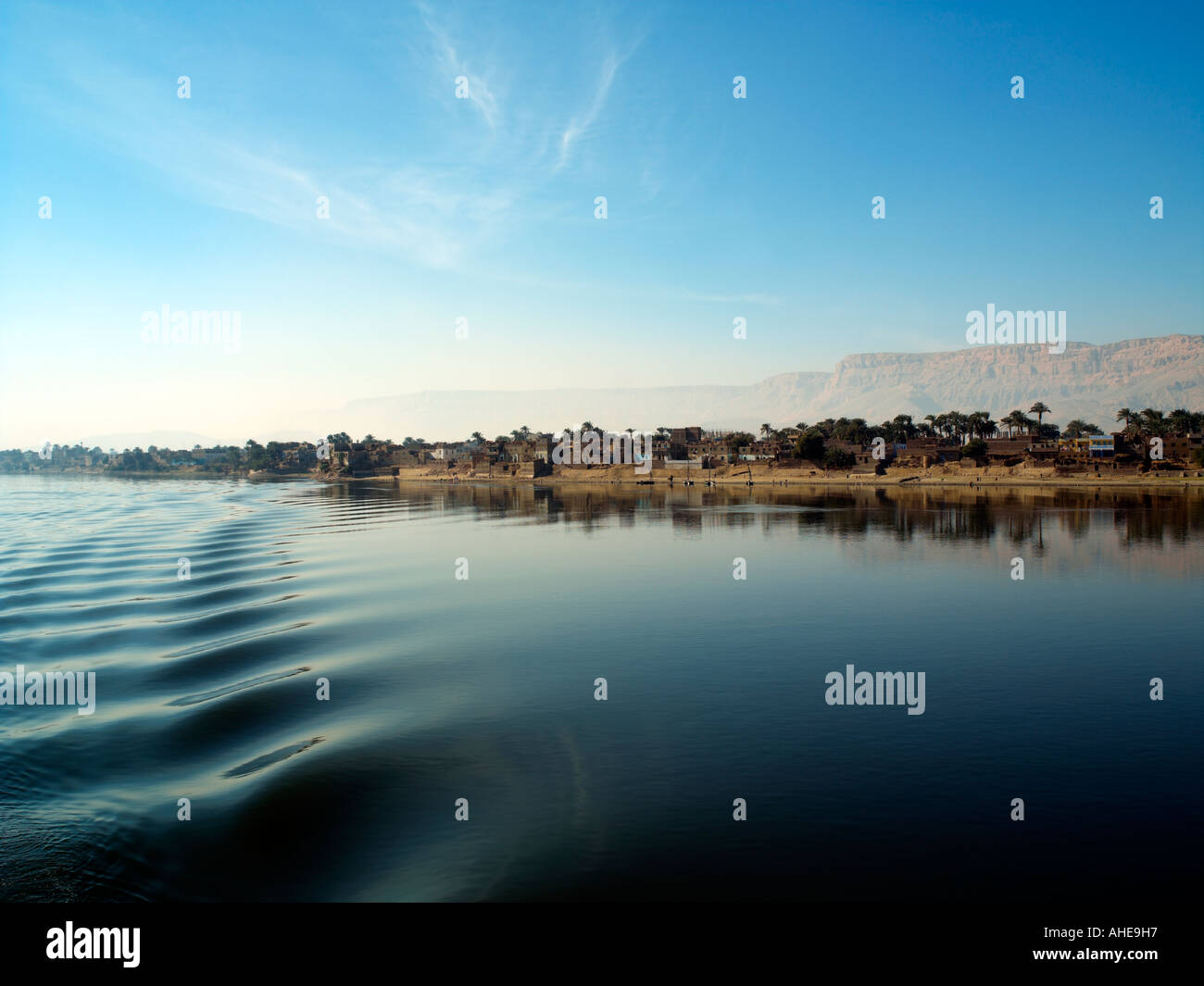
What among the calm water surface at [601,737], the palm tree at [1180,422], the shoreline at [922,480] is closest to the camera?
the calm water surface at [601,737]

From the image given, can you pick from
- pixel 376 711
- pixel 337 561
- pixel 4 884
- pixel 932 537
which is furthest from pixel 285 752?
pixel 932 537

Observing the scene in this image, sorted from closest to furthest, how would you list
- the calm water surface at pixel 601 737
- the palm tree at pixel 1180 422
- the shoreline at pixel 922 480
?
the calm water surface at pixel 601 737
the shoreline at pixel 922 480
the palm tree at pixel 1180 422

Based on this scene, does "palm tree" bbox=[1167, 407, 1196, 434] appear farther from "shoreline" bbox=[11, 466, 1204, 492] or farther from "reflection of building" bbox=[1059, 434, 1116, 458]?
"shoreline" bbox=[11, 466, 1204, 492]

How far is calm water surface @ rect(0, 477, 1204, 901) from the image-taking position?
Answer: 476 inches

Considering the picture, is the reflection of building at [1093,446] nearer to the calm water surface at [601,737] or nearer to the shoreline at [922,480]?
the shoreline at [922,480]

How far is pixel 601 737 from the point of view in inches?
698

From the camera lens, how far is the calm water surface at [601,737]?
39.7ft

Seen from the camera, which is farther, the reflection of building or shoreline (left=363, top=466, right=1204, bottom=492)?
the reflection of building

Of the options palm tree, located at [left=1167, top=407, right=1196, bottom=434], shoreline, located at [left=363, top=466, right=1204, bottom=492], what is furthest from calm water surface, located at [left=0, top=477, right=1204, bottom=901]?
palm tree, located at [left=1167, top=407, right=1196, bottom=434]

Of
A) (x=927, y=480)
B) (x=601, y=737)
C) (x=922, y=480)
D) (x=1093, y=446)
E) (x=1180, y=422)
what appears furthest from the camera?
(x=1180, y=422)

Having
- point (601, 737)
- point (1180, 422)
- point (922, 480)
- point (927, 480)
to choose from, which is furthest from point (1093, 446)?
point (601, 737)

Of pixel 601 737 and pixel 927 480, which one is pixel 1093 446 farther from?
pixel 601 737

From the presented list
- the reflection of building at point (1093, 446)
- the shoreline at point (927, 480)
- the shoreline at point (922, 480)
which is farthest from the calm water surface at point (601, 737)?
the reflection of building at point (1093, 446)
